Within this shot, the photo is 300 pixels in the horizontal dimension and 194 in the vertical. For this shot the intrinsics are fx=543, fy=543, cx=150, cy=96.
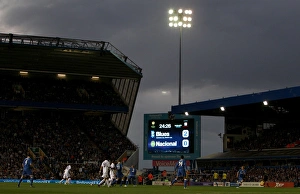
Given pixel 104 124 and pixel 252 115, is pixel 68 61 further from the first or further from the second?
pixel 252 115

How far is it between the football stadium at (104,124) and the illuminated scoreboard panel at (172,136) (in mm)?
114

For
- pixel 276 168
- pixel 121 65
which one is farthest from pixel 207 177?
pixel 121 65

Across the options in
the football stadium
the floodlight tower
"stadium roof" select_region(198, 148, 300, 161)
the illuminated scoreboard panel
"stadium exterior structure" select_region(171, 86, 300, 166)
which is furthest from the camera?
the illuminated scoreboard panel

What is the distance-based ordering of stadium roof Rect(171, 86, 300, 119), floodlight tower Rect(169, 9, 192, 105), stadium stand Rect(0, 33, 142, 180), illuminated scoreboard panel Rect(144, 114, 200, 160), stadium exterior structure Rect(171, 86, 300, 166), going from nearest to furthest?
stadium roof Rect(171, 86, 300, 119) < stadium exterior structure Rect(171, 86, 300, 166) < floodlight tower Rect(169, 9, 192, 105) < illuminated scoreboard panel Rect(144, 114, 200, 160) < stadium stand Rect(0, 33, 142, 180)

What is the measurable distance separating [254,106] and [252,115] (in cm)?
688

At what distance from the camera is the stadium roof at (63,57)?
213 ft

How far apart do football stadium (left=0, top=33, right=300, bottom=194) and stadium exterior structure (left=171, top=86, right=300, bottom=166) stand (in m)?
0.11

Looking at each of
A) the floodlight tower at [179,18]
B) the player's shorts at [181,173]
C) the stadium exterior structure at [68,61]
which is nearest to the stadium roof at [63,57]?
the stadium exterior structure at [68,61]

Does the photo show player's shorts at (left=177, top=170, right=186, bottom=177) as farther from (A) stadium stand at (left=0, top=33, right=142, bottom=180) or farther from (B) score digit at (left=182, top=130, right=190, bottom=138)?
(A) stadium stand at (left=0, top=33, right=142, bottom=180)

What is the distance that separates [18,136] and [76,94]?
36.2 feet

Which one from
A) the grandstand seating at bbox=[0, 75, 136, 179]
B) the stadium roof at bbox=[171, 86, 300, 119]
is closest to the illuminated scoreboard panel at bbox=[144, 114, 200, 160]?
the stadium roof at bbox=[171, 86, 300, 119]

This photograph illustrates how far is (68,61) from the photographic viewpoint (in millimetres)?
69500

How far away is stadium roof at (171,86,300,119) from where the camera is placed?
5223 centimetres

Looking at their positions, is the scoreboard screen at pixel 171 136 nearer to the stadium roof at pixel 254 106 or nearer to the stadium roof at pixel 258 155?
the stadium roof at pixel 254 106
